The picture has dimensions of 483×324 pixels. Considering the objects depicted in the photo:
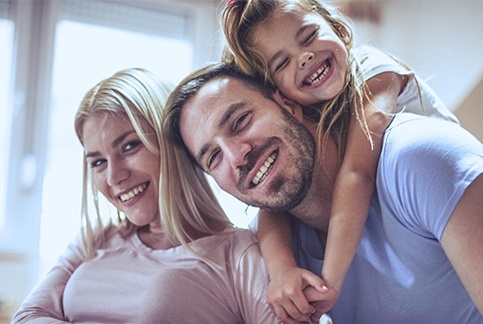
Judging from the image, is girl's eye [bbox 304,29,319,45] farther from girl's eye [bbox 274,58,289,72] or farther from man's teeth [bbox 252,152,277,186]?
man's teeth [bbox 252,152,277,186]

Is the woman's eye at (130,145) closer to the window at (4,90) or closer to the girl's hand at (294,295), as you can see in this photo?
the girl's hand at (294,295)

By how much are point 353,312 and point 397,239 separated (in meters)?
0.22

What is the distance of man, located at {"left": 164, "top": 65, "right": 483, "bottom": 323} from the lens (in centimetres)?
112

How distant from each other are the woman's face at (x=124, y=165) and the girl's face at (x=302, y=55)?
1.16ft

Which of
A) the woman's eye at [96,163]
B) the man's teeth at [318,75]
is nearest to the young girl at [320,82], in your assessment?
the man's teeth at [318,75]

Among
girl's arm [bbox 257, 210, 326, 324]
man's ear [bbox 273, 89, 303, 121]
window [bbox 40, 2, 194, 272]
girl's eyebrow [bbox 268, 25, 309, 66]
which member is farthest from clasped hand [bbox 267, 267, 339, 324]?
window [bbox 40, 2, 194, 272]

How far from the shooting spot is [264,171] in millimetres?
1369

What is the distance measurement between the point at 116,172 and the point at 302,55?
512mm

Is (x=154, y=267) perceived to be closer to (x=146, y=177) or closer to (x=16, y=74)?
(x=146, y=177)

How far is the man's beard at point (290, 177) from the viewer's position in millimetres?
1365

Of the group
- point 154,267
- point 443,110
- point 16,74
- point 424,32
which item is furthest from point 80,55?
point 443,110

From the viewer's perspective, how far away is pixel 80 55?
299 centimetres

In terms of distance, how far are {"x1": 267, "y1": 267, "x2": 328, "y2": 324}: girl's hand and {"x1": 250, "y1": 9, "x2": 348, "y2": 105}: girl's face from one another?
399 mm

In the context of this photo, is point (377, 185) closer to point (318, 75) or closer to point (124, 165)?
point (318, 75)
